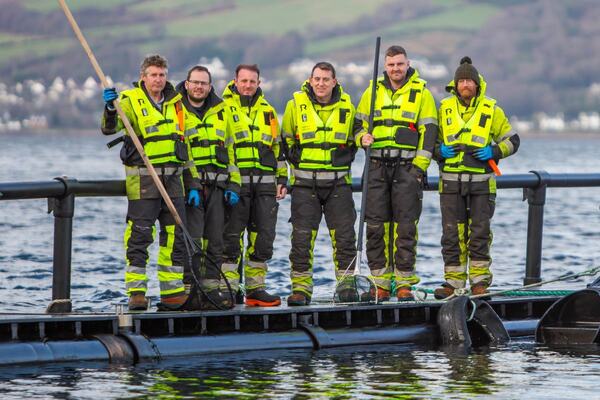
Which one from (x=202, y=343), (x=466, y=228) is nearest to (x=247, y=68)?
(x=202, y=343)

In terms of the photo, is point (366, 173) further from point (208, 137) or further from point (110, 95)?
point (110, 95)

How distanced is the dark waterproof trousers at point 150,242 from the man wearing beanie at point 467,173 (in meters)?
2.57

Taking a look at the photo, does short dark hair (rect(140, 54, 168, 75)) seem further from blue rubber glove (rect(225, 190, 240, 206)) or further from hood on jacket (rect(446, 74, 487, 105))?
hood on jacket (rect(446, 74, 487, 105))

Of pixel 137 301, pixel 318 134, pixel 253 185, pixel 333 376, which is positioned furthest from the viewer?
pixel 318 134

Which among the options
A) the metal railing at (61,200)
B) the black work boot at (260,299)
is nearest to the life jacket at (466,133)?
the black work boot at (260,299)

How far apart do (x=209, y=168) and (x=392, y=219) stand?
1873mm

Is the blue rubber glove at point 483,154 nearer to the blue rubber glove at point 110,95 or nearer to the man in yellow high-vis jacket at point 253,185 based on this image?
the man in yellow high-vis jacket at point 253,185

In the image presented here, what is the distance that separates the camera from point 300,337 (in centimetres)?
1175

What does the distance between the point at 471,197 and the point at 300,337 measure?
2337mm

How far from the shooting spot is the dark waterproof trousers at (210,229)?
1197cm

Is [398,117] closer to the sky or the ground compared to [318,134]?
closer to the sky

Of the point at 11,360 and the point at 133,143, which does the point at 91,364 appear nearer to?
the point at 11,360

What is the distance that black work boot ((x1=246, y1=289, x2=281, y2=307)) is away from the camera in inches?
490

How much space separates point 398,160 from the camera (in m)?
12.8
